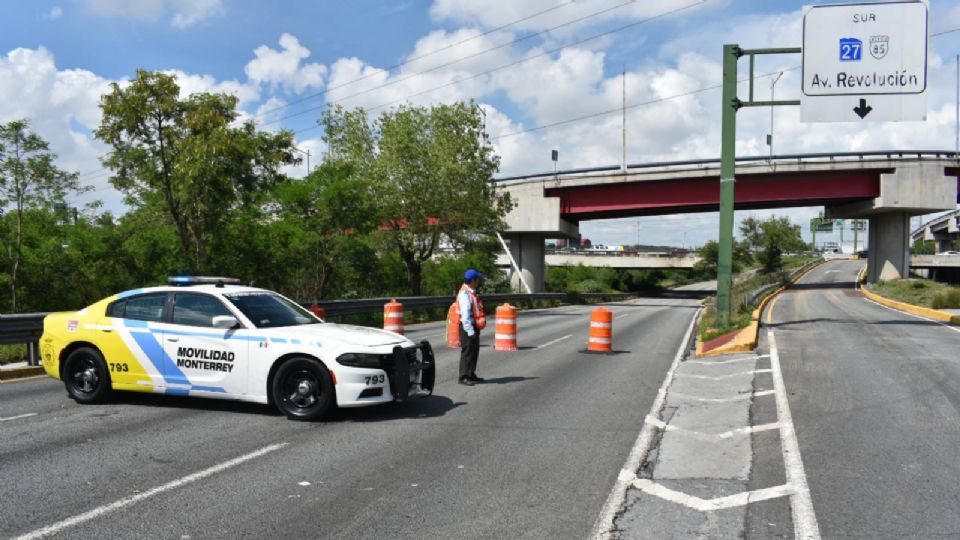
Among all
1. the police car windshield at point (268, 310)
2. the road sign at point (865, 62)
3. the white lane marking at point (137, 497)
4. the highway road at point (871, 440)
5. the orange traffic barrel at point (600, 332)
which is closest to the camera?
the white lane marking at point (137, 497)

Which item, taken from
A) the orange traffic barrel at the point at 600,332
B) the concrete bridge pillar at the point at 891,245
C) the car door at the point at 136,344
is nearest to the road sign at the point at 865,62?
the orange traffic barrel at the point at 600,332

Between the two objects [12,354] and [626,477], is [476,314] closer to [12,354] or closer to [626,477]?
[626,477]

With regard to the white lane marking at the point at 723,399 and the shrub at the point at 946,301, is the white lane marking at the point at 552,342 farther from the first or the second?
the shrub at the point at 946,301

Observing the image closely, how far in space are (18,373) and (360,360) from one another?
282 inches

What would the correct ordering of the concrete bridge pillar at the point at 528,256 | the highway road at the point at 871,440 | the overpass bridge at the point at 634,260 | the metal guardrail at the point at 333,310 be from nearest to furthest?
the highway road at the point at 871,440 → the metal guardrail at the point at 333,310 → the concrete bridge pillar at the point at 528,256 → the overpass bridge at the point at 634,260

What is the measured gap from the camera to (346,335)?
26.8 feet

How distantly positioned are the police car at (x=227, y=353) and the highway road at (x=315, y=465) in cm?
30

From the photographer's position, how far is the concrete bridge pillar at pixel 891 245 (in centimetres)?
4719

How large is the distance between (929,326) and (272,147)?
66.8 feet

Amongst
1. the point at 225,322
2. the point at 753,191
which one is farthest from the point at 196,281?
the point at 753,191

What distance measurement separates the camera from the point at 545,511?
5.13 meters

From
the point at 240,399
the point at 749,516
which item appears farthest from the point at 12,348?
the point at 749,516

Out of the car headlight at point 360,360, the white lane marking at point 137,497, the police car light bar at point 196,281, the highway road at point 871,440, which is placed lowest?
the white lane marking at point 137,497

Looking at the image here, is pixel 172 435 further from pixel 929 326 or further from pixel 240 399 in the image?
pixel 929 326
